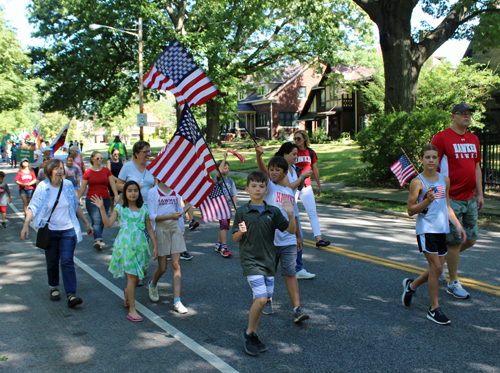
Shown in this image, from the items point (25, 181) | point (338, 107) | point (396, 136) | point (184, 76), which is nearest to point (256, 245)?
point (184, 76)

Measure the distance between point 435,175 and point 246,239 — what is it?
2.19 metres

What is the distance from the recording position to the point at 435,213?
488cm

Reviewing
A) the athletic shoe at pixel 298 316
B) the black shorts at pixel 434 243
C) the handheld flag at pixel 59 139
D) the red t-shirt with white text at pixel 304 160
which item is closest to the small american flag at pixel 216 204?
the athletic shoe at pixel 298 316

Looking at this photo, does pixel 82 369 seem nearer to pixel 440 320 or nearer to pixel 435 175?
pixel 440 320

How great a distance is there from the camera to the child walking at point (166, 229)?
5496 millimetres

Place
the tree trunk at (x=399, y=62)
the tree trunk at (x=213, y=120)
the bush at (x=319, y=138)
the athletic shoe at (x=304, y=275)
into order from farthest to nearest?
the bush at (x=319, y=138) < the tree trunk at (x=213, y=120) < the tree trunk at (x=399, y=62) < the athletic shoe at (x=304, y=275)

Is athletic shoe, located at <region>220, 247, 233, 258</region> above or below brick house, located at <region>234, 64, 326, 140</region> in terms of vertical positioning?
below

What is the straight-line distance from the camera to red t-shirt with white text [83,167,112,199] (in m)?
8.82

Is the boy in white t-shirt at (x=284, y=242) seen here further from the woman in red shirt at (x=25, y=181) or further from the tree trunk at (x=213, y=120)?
the tree trunk at (x=213, y=120)

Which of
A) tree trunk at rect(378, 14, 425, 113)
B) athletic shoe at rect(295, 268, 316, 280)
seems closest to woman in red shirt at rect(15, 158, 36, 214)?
athletic shoe at rect(295, 268, 316, 280)

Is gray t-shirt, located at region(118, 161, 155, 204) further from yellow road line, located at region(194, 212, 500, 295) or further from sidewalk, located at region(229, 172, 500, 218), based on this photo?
sidewalk, located at region(229, 172, 500, 218)

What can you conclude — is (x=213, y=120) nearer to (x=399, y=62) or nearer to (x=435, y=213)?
(x=399, y=62)

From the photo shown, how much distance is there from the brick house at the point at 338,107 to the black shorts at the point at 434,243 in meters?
37.9

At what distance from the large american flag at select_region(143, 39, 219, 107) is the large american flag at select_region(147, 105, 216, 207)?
0.38m
